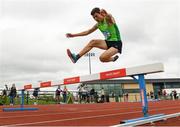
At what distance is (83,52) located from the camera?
1118 centimetres

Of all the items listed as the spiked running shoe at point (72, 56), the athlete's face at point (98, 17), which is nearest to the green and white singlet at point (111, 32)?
the athlete's face at point (98, 17)

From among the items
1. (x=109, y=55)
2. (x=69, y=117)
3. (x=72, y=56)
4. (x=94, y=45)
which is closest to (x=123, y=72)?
(x=69, y=117)

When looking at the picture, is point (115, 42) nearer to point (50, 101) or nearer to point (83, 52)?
point (83, 52)

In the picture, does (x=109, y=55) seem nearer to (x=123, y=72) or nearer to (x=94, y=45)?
(x=94, y=45)

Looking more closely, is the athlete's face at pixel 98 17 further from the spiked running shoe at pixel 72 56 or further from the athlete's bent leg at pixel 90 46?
the spiked running shoe at pixel 72 56

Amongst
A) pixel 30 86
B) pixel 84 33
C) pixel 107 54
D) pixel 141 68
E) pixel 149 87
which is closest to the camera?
pixel 141 68


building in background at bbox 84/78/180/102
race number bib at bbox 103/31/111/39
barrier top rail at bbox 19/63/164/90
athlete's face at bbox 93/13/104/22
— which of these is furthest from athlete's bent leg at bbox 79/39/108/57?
building in background at bbox 84/78/180/102

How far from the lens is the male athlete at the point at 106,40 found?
1080 centimetres

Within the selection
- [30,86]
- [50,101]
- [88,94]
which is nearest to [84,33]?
[30,86]

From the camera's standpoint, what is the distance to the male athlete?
10.8 m

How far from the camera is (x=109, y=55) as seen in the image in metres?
10.7

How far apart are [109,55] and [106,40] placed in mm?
611

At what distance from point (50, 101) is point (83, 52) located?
12473 millimetres

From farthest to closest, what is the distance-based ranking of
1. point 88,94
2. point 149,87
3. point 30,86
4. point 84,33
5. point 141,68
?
point 149,87 → point 88,94 → point 30,86 → point 84,33 → point 141,68
